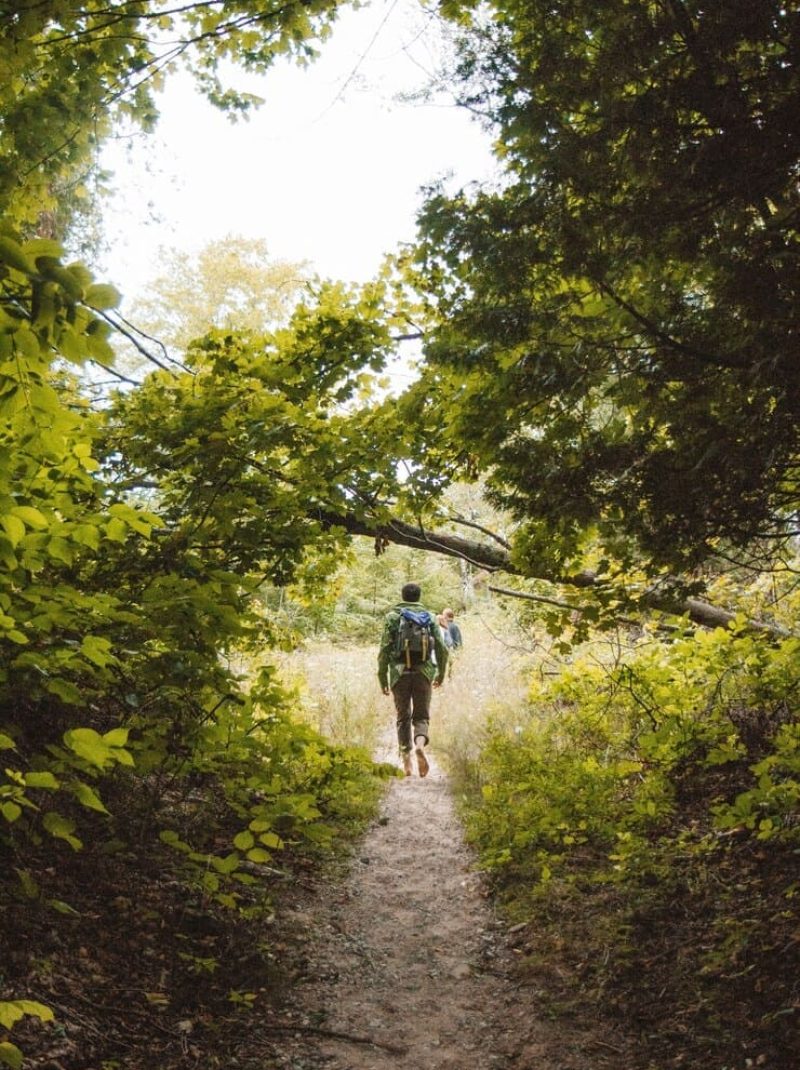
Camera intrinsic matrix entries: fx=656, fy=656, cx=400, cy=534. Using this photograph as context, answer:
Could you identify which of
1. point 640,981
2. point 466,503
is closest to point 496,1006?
point 640,981

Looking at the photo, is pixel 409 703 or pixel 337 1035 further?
pixel 409 703

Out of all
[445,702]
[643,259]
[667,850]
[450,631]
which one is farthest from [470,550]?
[450,631]

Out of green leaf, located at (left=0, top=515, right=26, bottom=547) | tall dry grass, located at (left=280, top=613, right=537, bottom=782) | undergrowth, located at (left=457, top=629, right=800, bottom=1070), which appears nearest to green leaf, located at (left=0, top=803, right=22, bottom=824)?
green leaf, located at (left=0, top=515, right=26, bottom=547)

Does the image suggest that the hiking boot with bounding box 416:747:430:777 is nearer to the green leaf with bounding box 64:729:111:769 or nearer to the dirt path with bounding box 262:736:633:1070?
the dirt path with bounding box 262:736:633:1070

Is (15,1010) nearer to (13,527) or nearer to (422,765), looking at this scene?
(13,527)

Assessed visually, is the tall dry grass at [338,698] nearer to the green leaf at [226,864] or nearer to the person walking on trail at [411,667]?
the person walking on trail at [411,667]

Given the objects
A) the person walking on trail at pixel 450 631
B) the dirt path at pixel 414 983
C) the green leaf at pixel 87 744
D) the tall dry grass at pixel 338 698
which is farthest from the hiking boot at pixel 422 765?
the green leaf at pixel 87 744

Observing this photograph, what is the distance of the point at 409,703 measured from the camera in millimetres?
8469

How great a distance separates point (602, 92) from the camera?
2938mm

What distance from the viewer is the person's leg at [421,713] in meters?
8.33

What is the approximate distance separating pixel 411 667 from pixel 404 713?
596 mm

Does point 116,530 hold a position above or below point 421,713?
below

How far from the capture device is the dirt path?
3.30 metres

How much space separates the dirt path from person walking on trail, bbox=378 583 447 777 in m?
2.20
